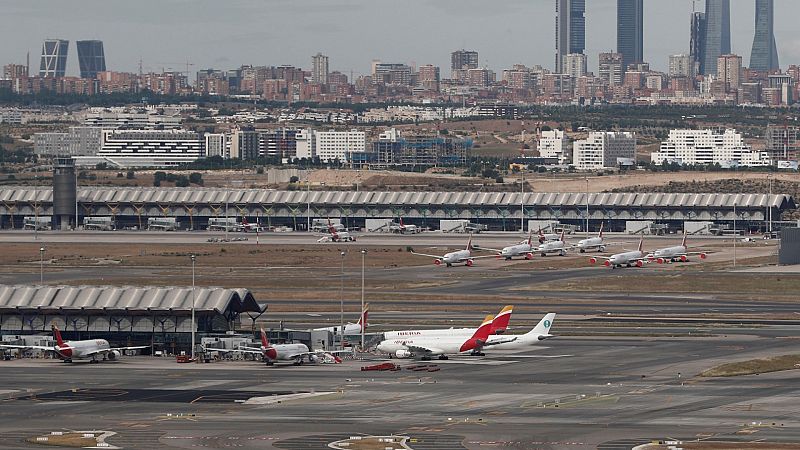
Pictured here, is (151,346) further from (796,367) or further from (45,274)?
(45,274)

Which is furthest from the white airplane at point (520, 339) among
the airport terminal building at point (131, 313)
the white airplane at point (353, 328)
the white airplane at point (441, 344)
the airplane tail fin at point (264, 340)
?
the airport terminal building at point (131, 313)

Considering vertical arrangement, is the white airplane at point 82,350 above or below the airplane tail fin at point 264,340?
below

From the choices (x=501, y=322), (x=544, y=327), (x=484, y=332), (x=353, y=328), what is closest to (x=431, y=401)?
(x=484, y=332)

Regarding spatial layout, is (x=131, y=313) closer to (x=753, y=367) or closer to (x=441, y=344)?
(x=441, y=344)

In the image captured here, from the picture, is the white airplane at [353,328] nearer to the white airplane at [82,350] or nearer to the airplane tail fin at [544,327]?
the airplane tail fin at [544,327]

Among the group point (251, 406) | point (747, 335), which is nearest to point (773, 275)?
point (747, 335)

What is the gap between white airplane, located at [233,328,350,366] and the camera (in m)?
118

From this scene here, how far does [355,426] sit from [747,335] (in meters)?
54.5

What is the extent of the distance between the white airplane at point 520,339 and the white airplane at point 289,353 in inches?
453

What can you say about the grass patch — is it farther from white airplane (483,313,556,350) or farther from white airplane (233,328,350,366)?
white airplane (233,328,350,366)

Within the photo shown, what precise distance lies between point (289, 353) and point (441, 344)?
11431 millimetres

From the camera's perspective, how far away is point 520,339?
124 meters

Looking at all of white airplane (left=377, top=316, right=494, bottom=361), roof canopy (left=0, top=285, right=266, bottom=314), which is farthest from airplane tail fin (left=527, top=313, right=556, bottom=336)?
roof canopy (left=0, top=285, right=266, bottom=314)

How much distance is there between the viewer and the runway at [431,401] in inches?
3425
